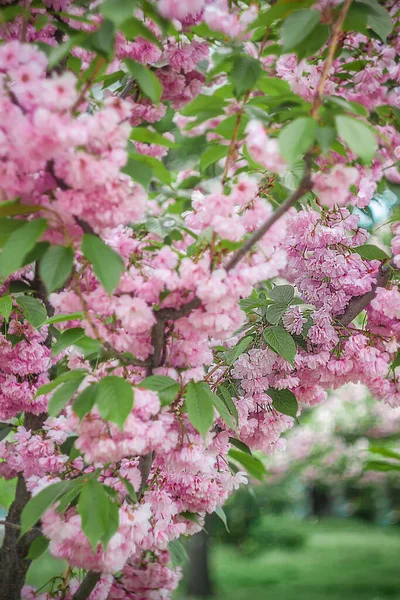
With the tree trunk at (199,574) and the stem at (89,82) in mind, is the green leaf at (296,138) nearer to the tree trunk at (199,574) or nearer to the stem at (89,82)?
the stem at (89,82)

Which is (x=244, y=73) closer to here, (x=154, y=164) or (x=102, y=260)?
(x=154, y=164)

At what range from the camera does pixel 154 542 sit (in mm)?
1543

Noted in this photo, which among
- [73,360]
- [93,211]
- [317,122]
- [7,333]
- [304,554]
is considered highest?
[317,122]

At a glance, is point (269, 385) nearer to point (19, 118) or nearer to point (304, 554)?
point (19, 118)

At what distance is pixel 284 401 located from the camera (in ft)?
5.99

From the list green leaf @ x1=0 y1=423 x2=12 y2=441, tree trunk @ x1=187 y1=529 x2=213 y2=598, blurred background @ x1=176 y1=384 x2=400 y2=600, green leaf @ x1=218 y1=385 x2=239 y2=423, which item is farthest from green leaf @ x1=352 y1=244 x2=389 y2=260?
tree trunk @ x1=187 y1=529 x2=213 y2=598

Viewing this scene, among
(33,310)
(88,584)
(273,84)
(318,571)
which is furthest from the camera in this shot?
Answer: (318,571)

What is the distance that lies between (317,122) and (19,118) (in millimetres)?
Answer: 502

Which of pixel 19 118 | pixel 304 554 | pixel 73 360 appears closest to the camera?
pixel 19 118

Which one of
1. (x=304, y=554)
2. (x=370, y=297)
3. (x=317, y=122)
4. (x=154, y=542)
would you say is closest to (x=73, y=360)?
(x=154, y=542)

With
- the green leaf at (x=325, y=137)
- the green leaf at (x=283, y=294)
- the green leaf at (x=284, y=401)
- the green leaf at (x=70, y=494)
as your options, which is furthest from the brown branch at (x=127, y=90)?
the green leaf at (x=70, y=494)

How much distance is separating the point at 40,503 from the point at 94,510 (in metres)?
0.14

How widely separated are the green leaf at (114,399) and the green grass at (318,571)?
7.07 metres

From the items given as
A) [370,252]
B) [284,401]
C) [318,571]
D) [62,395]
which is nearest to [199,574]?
[318,571]
